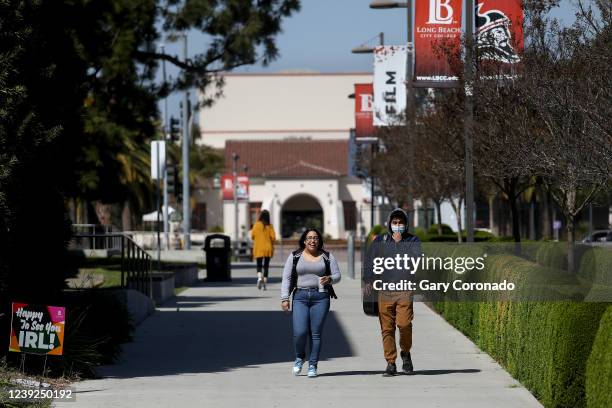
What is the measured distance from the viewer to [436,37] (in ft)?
66.6

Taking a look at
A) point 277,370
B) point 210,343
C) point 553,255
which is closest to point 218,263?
point 553,255

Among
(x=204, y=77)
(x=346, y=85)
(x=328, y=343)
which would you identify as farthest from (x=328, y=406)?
(x=346, y=85)

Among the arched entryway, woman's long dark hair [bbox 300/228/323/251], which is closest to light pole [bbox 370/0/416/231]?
woman's long dark hair [bbox 300/228/323/251]

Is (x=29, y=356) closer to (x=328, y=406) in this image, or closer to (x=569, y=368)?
(x=328, y=406)

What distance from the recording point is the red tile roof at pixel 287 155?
106m

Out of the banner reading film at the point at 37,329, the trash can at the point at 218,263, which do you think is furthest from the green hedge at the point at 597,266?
the trash can at the point at 218,263

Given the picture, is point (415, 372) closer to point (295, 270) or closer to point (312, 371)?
point (312, 371)

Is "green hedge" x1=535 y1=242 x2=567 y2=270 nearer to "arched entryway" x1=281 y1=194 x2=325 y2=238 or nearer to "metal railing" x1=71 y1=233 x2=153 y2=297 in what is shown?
"metal railing" x1=71 y1=233 x2=153 y2=297

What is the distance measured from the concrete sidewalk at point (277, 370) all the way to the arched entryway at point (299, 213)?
84.8 m

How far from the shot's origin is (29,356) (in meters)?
13.4

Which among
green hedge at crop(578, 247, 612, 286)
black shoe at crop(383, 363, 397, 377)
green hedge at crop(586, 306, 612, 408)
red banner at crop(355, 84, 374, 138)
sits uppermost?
red banner at crop(355, 84, 374, 138)

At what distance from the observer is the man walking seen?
13781mm

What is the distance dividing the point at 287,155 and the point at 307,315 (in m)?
95.8

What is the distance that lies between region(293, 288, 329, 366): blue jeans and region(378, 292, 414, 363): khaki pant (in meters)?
0.61
